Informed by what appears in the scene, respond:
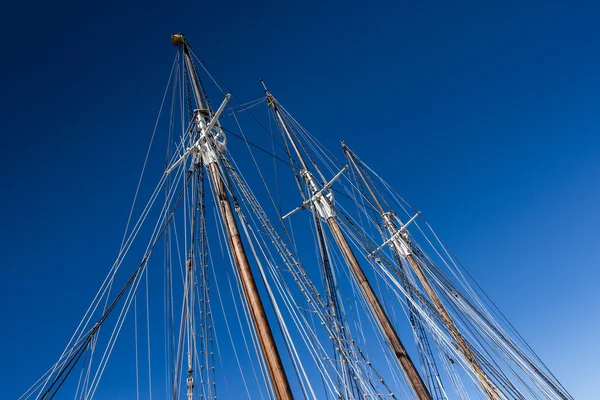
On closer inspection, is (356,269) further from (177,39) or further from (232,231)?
(177,39)

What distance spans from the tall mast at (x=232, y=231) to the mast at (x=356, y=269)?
26.4 feet

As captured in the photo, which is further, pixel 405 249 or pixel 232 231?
pixel 405 249

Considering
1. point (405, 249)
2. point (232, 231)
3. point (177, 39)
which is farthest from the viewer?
point (405, 249)

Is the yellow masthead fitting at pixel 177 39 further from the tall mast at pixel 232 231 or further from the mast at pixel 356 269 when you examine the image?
the mast at pixel 356 269

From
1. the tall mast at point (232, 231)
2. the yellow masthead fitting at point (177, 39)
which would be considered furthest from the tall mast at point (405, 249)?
the yellow masthead fitting at point (177, 39)

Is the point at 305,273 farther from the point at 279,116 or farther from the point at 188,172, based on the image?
the point at 279,116

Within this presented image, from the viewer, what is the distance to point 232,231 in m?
10.7

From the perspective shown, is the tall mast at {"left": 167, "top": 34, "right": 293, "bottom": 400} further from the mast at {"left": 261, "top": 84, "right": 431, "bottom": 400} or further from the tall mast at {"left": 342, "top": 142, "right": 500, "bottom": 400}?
the tall mast at {"left": 342, "top": 142, "right": 500, "bottom": 400}

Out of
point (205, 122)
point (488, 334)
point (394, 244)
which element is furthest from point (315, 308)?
point (394, 244)

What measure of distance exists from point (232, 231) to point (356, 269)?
8885mm

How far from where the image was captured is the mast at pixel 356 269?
45.3 ft

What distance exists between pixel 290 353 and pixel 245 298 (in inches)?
72.5

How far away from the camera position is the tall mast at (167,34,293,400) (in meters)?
7.98

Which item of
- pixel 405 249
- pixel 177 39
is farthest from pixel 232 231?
pixel 405 249
